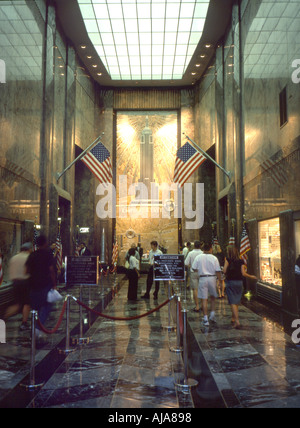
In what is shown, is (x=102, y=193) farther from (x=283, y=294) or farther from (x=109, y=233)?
(x=283, y=294)

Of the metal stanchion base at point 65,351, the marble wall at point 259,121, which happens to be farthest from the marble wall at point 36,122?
the marble wall at point 259,121

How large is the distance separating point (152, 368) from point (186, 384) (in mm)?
890

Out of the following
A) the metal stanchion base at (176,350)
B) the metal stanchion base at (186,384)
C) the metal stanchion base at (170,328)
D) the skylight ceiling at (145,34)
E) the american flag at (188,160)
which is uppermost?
the skylight ceiling at (145,34)

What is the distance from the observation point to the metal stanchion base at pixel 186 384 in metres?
4.73

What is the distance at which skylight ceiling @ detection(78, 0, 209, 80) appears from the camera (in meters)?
17.6

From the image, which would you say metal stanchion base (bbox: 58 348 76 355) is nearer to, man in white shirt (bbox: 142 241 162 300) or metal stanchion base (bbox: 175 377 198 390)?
metal stanchion base (bbox: 175 377 198 390)

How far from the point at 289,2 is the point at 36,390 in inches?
415

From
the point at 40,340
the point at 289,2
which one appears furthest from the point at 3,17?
the point at 40,340

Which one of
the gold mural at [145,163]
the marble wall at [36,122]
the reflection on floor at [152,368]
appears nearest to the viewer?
the reflection on floor at [152,368]

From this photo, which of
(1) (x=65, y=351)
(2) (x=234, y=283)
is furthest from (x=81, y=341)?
(2) (x=234, y=283)

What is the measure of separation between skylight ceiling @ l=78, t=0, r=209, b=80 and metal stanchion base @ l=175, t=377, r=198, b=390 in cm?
1689

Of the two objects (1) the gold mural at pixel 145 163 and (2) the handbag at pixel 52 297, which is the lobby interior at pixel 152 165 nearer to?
(1) the gold mural at pixel 145 163

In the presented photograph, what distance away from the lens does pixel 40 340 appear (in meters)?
7.16

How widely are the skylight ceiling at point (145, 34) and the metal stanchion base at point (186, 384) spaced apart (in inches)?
665
